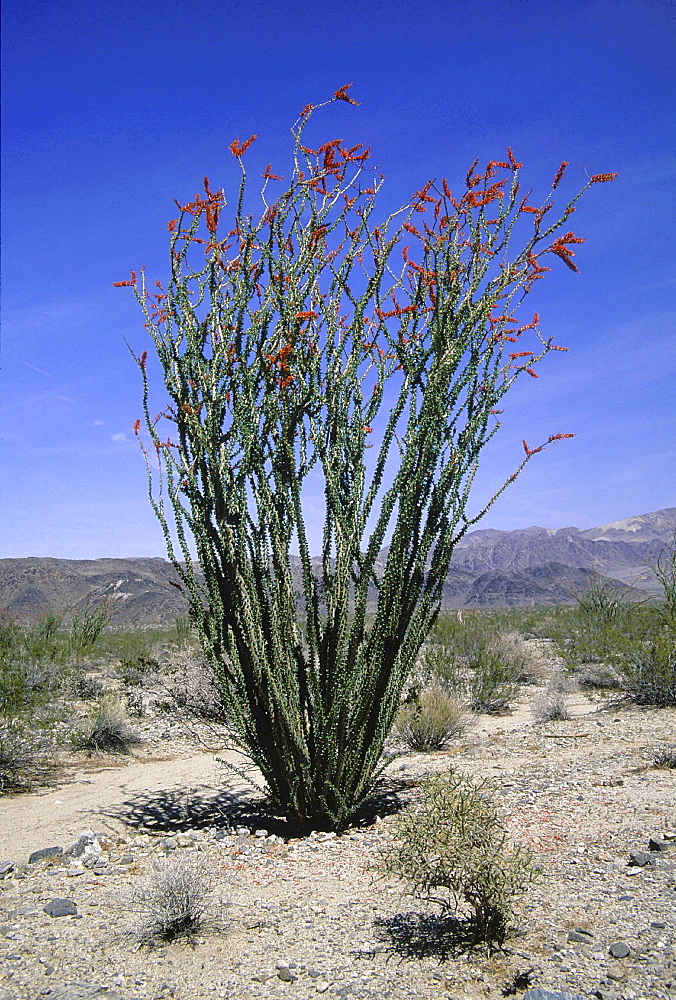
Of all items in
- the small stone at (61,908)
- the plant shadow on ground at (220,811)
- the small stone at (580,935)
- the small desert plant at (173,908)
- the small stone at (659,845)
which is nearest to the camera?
the small stone at (580,935)

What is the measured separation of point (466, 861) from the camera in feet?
11.2

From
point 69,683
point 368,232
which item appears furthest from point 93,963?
point 69,683

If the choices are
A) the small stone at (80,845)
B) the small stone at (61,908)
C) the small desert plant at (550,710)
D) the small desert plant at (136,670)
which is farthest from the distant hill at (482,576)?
the small desert plant at (550,710)

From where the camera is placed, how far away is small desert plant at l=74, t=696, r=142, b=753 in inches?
357

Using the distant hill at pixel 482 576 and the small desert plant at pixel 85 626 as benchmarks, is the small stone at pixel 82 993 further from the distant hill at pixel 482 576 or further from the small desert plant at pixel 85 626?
the small desert plant at pixel 85 626

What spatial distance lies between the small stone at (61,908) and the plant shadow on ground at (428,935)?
5.33 feet

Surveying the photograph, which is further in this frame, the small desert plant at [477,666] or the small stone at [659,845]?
the small desert plant at [477,666]

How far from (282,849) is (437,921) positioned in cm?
163

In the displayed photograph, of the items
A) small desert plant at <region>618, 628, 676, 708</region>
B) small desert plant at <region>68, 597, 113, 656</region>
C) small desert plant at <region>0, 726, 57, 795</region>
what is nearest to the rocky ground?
small desert plant at <region>0, 726, 57, 795</region>

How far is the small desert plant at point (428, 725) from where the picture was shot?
8.27 m

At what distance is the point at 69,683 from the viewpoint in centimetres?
1250

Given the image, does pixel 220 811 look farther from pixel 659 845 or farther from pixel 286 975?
pixel 659 845

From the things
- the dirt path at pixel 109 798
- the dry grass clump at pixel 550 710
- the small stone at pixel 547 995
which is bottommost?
the dry grass clump at pixel 550 710

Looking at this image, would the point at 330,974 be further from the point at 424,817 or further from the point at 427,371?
the point at 427,371
